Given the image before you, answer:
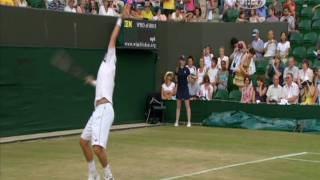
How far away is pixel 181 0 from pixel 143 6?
223 cm

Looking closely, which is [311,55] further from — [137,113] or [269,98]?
[137,113]

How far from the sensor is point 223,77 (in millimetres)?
21859

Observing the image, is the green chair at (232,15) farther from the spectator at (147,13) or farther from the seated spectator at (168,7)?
the spectator at (147,13)

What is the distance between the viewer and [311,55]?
23062 millimetres

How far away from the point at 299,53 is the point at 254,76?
2.48 m

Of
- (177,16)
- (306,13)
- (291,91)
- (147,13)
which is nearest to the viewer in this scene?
(291,91)

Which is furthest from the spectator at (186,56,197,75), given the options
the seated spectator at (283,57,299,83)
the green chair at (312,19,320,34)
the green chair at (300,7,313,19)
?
the green chair at (300,7,313,19)

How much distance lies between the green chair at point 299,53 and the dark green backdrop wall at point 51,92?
6049mm

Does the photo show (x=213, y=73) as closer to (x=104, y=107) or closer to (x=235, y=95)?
Answer: (x=235, y=95)

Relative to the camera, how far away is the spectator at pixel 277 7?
25.3m

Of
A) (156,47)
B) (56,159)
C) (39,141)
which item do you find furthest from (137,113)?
(56,159)

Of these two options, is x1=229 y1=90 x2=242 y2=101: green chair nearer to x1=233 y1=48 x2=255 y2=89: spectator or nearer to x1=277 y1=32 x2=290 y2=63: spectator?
x1=233 y1=48 x2=255 y2=89: spectator

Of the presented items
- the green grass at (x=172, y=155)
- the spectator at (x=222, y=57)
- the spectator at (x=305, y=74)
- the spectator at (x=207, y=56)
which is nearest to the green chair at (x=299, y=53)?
the spectator at (x=222, y=57)

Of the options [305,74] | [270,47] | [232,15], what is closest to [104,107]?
[305,74]
